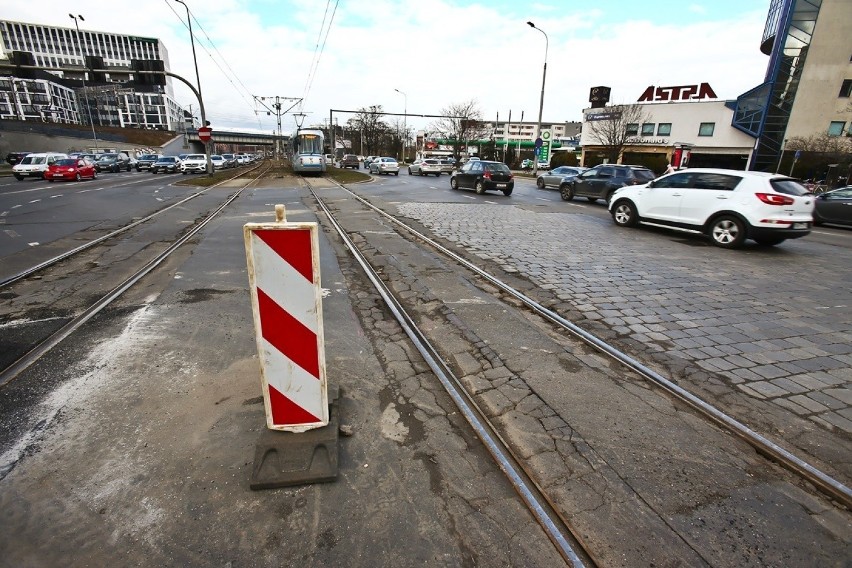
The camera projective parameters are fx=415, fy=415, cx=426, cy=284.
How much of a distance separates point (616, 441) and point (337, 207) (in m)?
13.3

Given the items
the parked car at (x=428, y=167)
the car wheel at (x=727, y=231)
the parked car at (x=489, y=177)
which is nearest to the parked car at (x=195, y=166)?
the parked car at (x=428, y=167)

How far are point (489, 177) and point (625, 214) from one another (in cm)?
974

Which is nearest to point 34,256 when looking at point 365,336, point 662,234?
point 365,336

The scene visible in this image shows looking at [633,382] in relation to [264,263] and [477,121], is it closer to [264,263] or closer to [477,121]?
[264,263]

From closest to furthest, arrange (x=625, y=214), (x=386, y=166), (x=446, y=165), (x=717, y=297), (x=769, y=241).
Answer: (x=717, y=297), (x=769, y=241), (x=625, y=214), (x=386, y=166), (x=446, y=165)

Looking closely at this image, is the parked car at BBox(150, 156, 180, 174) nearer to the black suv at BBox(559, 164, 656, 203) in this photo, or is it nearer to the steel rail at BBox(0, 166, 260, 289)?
the steel rail at BBox(0, 166, 260, 289)

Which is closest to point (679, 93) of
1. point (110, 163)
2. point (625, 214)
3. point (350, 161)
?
point (350, 161)

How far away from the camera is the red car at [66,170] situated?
87.6 ft

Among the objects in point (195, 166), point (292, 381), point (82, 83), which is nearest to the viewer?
point (292, 381)

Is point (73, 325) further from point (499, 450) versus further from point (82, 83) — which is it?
point (82, 83)

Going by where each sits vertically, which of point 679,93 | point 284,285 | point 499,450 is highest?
point 679,93

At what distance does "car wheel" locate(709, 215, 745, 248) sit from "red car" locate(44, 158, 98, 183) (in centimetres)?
3510

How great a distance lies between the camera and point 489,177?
2069 centimetres

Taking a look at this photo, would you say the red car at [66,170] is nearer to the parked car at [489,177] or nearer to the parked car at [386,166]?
the parked car at [386,166]
